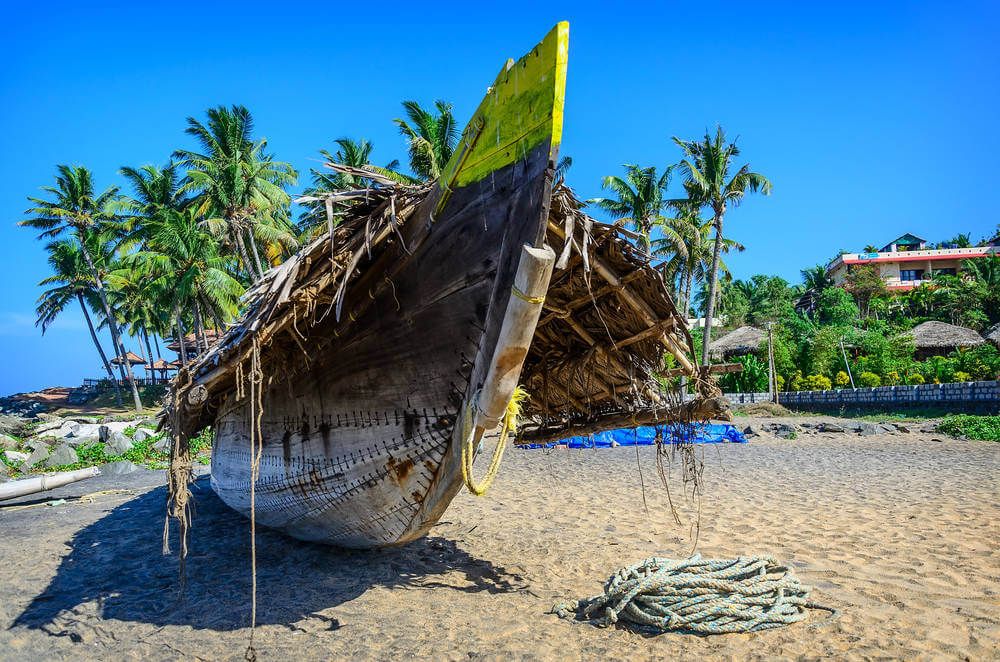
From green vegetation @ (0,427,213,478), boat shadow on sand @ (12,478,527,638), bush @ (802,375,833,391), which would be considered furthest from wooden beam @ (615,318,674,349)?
bush @ (802,375,833,391)

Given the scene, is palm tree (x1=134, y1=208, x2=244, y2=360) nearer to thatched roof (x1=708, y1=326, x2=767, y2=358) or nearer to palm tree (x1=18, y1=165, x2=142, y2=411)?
palm tree (x1=18, y1=165, x2=142, y2=411)

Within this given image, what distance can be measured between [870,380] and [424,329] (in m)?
24.4

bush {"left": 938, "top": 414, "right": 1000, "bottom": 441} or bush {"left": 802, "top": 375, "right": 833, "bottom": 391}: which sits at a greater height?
bush {"left": 802, "top": 375, "right": 833, "bottom": 391}

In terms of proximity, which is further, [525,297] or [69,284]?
[69,284]

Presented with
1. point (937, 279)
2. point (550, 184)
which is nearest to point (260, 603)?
point (550, 184)

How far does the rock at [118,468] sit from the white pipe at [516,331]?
38.9 feet

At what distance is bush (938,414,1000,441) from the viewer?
1370 centimetres

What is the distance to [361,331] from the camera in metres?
4.15

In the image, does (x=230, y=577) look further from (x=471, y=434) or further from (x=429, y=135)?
(x=429, y=135)

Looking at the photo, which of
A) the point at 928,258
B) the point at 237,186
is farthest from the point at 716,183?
the point at 928,258

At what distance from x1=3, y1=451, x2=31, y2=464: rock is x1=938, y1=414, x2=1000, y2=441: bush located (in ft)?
71.5

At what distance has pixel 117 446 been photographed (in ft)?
49.1

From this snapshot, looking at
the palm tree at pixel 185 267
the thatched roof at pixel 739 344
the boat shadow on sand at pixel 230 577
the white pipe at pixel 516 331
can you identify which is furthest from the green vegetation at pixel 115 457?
the thatched roof at pixel 739 344

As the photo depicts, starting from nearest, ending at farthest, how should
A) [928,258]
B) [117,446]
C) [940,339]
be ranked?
[117,446]
[940,339]
[928,258]
